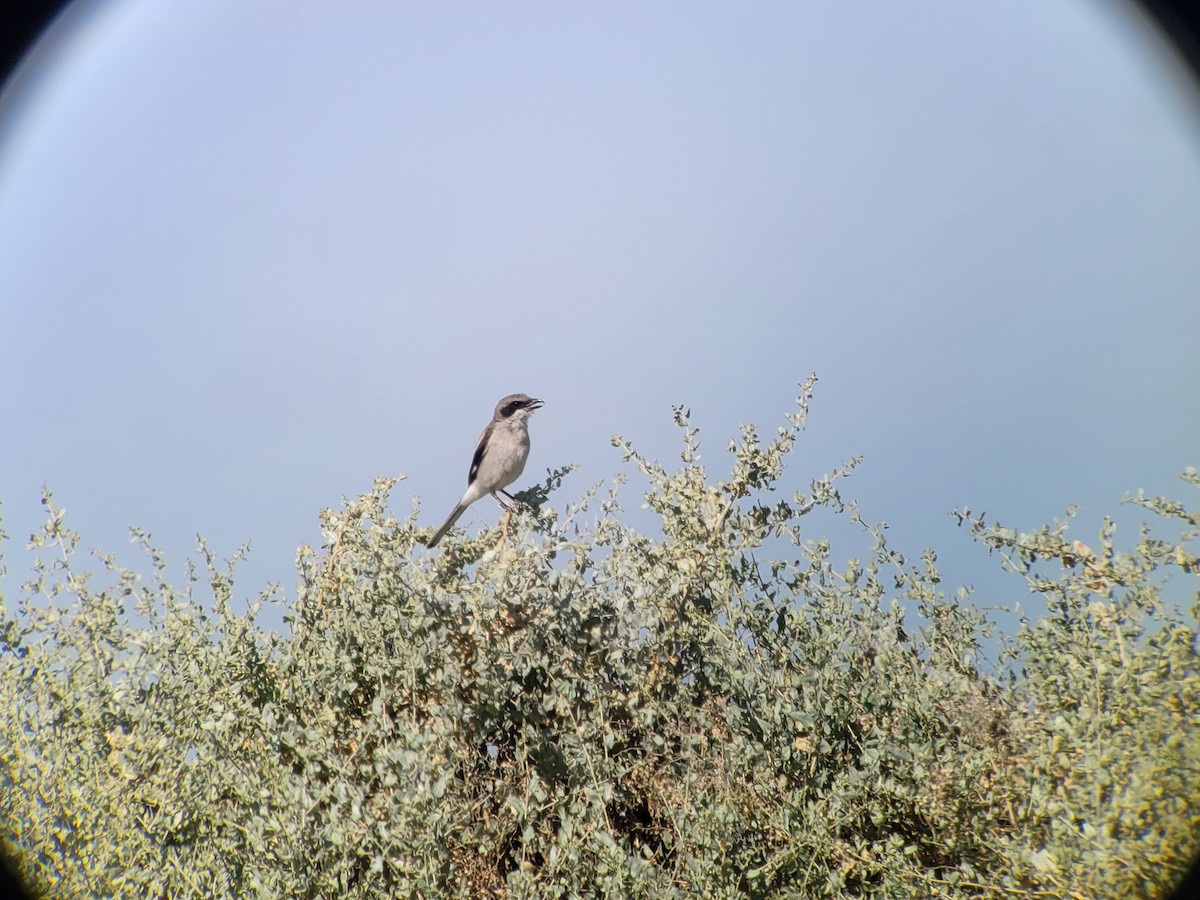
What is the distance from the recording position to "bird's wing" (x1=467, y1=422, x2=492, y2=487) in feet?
25.3

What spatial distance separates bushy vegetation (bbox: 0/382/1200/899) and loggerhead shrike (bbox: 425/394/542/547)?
11.9 feet

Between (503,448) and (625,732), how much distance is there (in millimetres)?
4467

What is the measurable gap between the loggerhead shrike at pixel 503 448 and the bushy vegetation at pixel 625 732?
11.9 feet

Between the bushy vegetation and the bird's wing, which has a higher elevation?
the bird's wing

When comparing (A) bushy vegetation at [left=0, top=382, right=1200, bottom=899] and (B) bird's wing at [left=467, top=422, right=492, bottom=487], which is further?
(B) bird's wing at [left=467, top=422, right=492, bottom=487]

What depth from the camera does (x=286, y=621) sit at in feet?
11.9

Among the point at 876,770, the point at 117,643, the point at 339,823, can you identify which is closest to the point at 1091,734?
the point at 876,770

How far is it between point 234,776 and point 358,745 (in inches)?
14.1

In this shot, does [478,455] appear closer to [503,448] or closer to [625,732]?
[503,448]

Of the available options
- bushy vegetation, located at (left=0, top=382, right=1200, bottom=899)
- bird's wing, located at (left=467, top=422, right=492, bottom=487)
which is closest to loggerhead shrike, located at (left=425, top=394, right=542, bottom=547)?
bird's wing, located at (left=467, top=422, right=492, bottom=487)

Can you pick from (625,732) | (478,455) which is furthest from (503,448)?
(625,732)

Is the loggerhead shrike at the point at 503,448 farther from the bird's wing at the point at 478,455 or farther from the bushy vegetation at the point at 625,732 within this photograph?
the bushy vegetation at the point at 625,732

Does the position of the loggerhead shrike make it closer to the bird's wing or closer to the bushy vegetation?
the bird's wing

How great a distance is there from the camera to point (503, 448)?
24.3 feet
